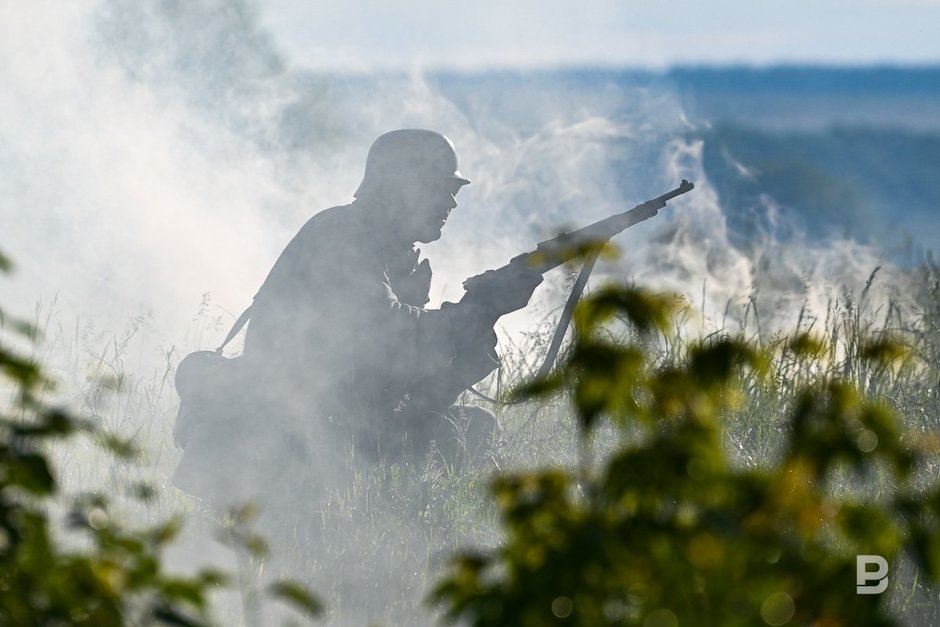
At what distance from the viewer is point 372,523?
17.9 ft

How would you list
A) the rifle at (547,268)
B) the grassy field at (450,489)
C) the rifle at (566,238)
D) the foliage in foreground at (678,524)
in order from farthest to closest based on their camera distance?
the rifle at (547,268) → the rifle at (566,238) → the grassy field at (450,489) → the foliage in foreground at (678,524)

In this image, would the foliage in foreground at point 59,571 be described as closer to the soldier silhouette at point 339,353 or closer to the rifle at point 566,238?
the rifle at point 566,238

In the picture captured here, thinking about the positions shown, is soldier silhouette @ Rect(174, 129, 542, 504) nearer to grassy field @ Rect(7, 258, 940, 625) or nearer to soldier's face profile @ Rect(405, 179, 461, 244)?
soldier's face profile @ Rect(405, 179, 461, 244)

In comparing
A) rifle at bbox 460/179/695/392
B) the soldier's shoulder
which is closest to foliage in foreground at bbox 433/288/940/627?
rifle at bbox 460/179/695/392

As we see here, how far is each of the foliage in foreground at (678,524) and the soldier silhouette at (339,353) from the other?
4094mm

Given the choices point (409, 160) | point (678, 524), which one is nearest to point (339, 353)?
point (409, 160)

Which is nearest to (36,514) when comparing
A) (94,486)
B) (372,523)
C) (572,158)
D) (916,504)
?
(916,504)

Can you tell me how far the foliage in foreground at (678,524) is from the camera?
1377 millimetres

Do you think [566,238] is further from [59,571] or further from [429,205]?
[59,571]

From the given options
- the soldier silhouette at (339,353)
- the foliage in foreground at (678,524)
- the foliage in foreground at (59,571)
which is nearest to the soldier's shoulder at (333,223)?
the soldier silhouette at (339,353)

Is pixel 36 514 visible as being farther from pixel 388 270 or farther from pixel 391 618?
pixel 388 270

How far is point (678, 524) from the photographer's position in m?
1.41

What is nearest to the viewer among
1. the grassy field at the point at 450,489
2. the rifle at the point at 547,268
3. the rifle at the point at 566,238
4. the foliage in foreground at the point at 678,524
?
the foliage in foreground at the point at 678,524

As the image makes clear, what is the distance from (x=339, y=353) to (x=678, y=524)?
434cm
